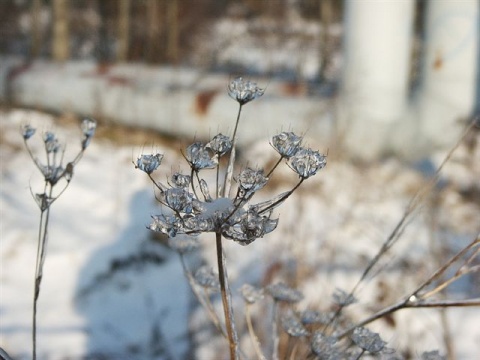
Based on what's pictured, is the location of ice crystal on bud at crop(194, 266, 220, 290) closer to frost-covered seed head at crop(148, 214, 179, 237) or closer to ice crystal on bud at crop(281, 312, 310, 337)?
ice crystal on bud at crop(281, 312, 310, 337)

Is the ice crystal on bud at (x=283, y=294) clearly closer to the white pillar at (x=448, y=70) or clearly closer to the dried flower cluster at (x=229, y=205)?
the dried flower cluster at (x=229, y=205)

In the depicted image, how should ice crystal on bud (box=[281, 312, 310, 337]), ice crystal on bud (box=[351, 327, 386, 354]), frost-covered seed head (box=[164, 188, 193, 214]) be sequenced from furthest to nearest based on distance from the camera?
ice crystal on bud (box=[281, 312, 310, 337]) < ice crystal on bud (box=[351, 327, 386, 354]) < frost-covered seed head (box=[164, 188, 193, 214])

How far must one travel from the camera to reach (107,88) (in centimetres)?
658

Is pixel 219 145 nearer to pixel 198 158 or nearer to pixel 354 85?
pixel 198 158

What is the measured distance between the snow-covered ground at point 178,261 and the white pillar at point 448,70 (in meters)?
0.28

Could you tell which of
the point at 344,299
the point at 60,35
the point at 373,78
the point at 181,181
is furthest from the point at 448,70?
the point at 60,35

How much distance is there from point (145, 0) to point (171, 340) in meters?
11.4

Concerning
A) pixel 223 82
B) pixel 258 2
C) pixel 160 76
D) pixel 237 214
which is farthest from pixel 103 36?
pixel 237 214

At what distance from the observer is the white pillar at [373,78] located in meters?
5.20

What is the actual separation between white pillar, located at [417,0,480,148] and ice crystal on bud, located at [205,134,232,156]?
455 cm

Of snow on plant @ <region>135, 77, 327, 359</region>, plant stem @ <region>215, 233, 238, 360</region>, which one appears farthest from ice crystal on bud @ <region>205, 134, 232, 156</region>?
plant stem @ <region>215, 233, 238, 360</region>

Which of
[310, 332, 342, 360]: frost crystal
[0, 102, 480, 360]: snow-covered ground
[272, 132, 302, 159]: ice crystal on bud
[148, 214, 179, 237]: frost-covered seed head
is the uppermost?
[0, 102, 480, 360]: snow-covered ground

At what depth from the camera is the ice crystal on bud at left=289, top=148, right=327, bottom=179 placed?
801 millimetres

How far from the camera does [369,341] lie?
931 mm
